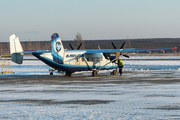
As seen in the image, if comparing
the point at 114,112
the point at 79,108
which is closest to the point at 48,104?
the point at 79,108

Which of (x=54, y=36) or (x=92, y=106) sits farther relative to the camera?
(x=54, y=36)

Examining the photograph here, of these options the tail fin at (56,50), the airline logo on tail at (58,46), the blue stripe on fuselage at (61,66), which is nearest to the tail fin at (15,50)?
the blue stripe on fuselage at (61,66)

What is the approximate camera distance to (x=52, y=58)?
27.2m

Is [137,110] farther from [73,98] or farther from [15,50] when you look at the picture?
[15,50]

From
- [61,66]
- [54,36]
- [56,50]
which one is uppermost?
[54,36]

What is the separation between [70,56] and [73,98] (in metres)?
13.7

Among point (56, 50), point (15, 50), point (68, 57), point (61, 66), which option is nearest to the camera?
point (56, 50)

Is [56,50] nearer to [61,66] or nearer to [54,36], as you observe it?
[54,36]

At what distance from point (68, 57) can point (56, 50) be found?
1540mm

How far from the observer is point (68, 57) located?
1106 inches

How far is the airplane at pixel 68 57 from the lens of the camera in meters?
27.2

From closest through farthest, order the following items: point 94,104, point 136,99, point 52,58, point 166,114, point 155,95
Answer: point 166,114, point 94,104, point 136,99, point 155,95, point 52,58

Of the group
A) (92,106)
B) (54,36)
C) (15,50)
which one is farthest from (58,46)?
(92,106)

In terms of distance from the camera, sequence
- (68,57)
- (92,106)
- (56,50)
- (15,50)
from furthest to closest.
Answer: (15,50), (68,57), (56,50), (92,106)
